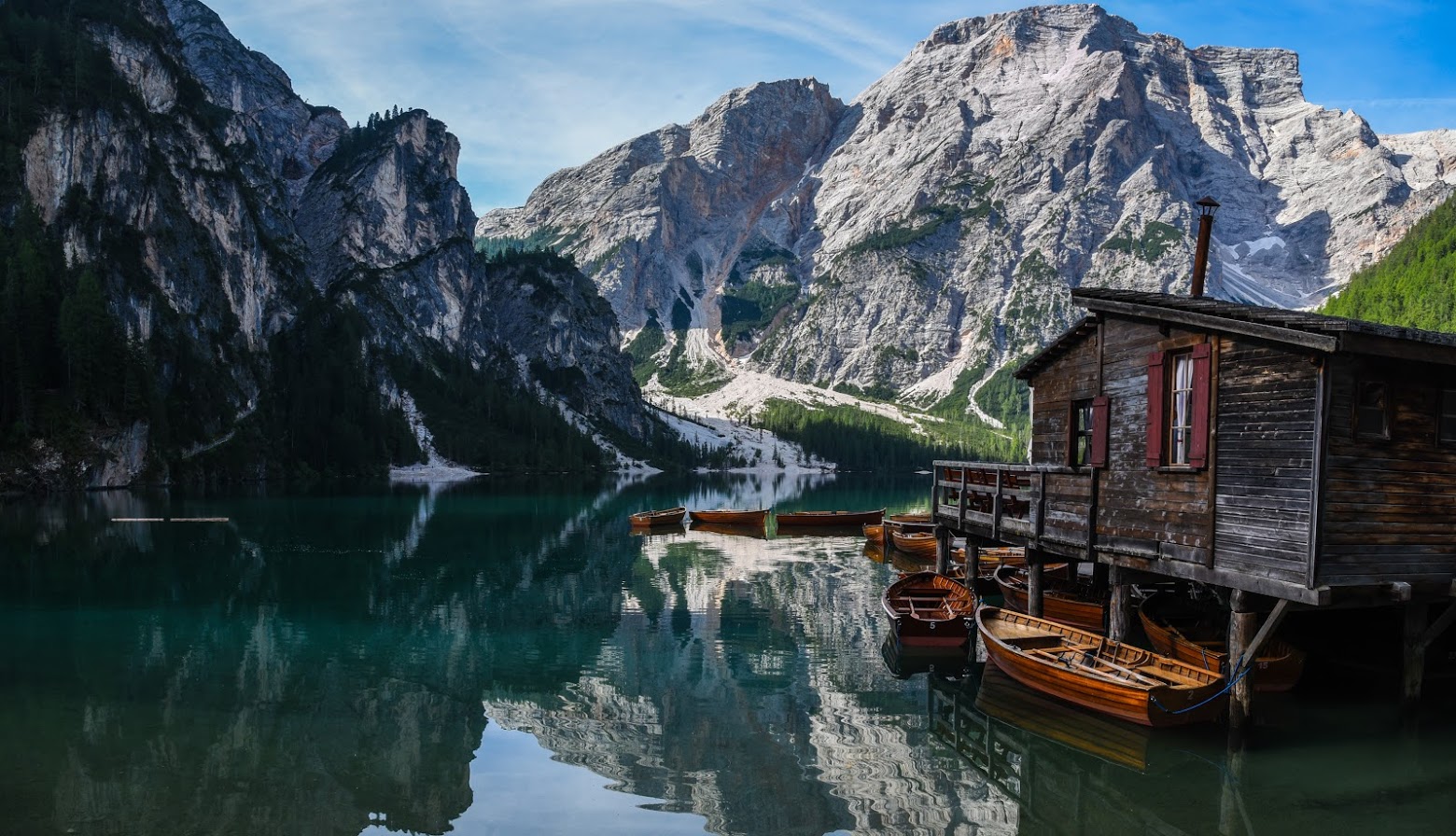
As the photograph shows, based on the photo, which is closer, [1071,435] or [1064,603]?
[1071,435]

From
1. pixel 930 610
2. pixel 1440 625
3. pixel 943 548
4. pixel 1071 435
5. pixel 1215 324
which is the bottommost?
pixel 930 610

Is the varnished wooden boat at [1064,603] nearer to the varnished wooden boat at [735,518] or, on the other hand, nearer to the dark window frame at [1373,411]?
the dark window frame at [1373,411]

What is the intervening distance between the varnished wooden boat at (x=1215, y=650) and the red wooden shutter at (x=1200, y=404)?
4850mm

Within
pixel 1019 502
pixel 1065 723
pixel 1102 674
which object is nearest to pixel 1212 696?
pixel 1102 674

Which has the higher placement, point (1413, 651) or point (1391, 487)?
point (1391, 487)

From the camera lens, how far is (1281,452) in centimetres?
2030

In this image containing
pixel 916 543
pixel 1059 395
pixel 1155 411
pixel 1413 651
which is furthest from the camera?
pixel 916 543

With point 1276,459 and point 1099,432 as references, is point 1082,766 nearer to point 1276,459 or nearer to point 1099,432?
point 1276,459

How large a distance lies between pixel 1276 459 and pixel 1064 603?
41.3 feet

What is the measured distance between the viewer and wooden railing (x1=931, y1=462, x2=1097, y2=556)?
89.9 feet

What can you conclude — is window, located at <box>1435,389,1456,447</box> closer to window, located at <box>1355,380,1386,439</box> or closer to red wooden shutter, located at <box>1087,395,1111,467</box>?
window, located at <box>1355,380,1386,439</box>

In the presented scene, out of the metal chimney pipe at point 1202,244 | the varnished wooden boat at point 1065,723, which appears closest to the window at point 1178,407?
the metal chimney pipe at point 1202,244

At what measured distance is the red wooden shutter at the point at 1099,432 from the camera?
26078mm

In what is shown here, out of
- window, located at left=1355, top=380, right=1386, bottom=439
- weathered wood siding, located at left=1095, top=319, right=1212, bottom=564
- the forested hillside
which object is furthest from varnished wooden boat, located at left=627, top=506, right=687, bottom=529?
the forested hillside
